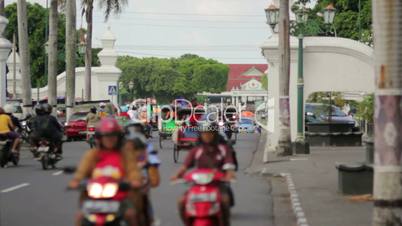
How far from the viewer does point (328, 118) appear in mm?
38281

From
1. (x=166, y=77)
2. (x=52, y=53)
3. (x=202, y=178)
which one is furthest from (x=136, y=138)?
(x=166, y=77)

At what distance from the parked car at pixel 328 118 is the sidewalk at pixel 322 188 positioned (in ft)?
15.0

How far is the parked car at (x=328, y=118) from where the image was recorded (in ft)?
121

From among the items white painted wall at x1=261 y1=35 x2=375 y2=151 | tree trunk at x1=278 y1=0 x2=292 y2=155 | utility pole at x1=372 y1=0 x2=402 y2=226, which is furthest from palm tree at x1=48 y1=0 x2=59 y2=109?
utility pole at x1=372 y1=0 x2=402 y2=226

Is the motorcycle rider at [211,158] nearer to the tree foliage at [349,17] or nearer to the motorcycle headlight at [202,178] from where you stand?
the motorcycle headlight at [202,178]

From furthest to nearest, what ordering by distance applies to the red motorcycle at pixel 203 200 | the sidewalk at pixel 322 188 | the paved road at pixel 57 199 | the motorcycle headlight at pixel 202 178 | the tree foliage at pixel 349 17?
the tree foliage at pixel 349 17, the paved road at pixel 57 199, the sidewalk at pixel 322 188, the motorcycle headlight at pixel 202 178, the red motorcycle at pixel 203 200

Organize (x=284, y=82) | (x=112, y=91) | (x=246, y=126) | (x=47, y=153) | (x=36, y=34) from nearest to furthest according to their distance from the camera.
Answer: (x=47, y=153) < (x=284, y=82) < (x=112, y=91) < (x=246, y=126) < (x=36, y=34)

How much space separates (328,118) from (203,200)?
94.8ft

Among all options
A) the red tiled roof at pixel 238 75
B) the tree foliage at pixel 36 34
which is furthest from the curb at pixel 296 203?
the red tiled roof at pixel 238 75

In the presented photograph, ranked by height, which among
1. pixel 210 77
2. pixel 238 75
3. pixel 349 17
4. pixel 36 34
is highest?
pixel 238 75

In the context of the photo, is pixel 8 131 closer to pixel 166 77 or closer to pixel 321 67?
pixel 321 67

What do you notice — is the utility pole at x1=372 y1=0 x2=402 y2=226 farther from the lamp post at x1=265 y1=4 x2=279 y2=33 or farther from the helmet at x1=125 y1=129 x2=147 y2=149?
the lamp post at x1=265 y1=4 x2=279 y2=33

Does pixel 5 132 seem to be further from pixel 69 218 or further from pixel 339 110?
pixel 339 110

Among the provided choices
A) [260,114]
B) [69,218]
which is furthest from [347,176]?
[260,114]
